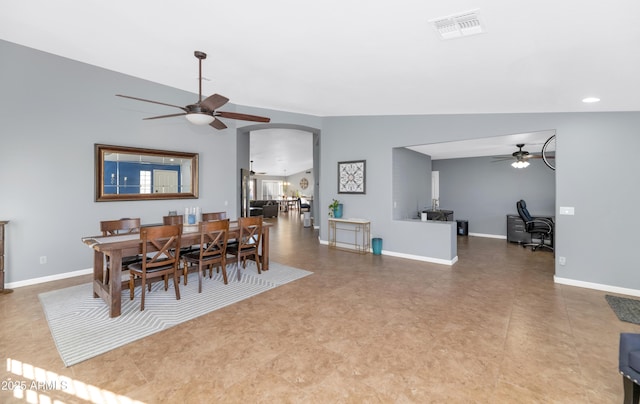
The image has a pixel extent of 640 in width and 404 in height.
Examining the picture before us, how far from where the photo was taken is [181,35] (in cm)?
309

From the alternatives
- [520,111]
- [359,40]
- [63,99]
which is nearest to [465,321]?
[359,40]

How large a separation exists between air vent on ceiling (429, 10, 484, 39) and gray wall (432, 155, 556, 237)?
251 inches

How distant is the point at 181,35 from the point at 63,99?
7.90 feet

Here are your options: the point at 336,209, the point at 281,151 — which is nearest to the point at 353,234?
the point at 336,209

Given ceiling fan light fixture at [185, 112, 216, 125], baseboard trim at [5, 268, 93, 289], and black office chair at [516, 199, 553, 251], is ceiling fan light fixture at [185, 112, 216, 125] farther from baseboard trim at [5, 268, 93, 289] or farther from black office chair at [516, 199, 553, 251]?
black office chair at [516, 199, 553, 251]

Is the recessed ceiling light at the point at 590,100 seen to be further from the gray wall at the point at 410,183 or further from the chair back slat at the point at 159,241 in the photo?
the chair back slat at the point at 159,241

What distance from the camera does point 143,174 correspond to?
→ 4836 mm

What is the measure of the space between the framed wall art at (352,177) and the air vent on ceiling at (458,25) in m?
3.81

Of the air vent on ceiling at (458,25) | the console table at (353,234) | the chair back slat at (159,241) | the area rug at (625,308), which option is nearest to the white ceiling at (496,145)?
the console table at (353,234)

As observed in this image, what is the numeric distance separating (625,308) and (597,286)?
0.71 metres

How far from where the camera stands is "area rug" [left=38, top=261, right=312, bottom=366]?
2.41m

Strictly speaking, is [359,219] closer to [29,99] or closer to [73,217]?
[73,217]

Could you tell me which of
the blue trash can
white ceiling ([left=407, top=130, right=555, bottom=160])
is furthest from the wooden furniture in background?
white ceiling ([left=407, top=130, right=555, bottom=160])

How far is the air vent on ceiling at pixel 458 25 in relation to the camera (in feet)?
6.80
